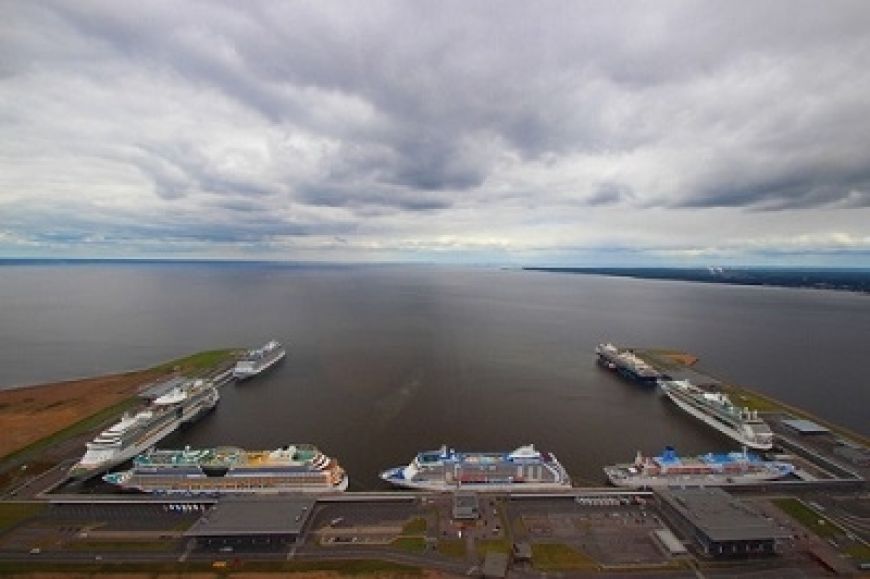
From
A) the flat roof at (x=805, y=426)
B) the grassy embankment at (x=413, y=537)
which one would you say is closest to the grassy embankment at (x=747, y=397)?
the flat roof at (x=805, y=426)

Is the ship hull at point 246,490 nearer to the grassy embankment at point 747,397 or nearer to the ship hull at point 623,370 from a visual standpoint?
the ship hull at point 623,370

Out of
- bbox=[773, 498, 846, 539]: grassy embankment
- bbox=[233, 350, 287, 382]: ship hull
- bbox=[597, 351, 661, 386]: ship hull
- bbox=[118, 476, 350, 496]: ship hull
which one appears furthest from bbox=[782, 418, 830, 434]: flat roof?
bbox=[233, 350, 287, 382]: ship hull

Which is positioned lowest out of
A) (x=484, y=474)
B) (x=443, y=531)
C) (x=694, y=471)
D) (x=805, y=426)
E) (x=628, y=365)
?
(x=443, y=531)

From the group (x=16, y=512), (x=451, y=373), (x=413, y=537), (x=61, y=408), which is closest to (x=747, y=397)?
(x=451, y=373)

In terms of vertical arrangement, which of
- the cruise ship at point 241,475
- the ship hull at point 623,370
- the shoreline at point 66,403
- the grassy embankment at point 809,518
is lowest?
the shoreline at point 66,403

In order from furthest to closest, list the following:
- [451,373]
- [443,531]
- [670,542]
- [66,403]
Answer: [451,373], [66,403], [443,531], [670,542]

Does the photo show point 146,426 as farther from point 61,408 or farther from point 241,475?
point 61,408
